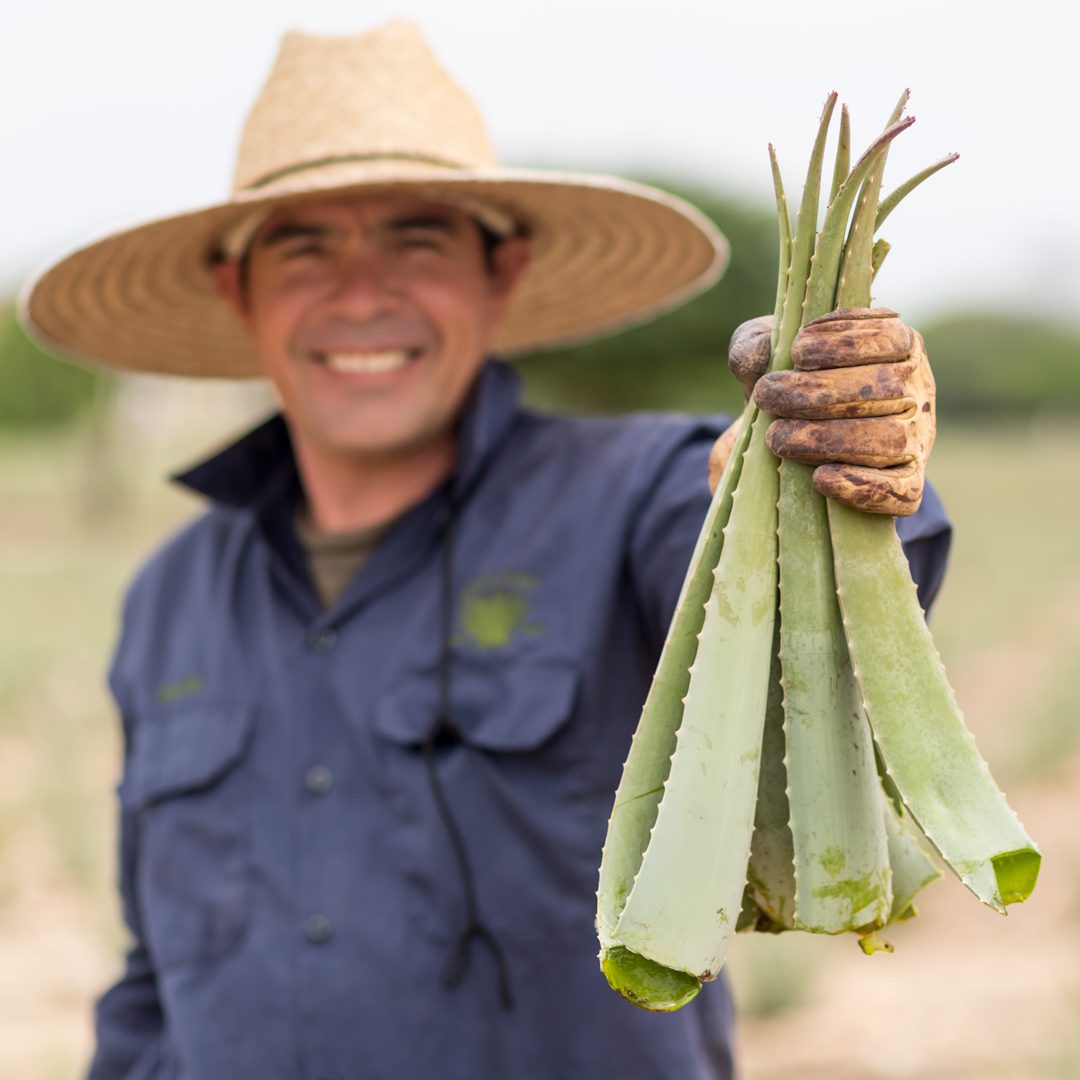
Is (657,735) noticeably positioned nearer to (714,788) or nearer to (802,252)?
(714,788)

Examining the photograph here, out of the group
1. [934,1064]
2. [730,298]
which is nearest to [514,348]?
[934,1064]

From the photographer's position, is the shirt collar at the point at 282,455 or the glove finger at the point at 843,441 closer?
the glove finger at the point at 843,441

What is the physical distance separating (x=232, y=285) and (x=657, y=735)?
6.12ft

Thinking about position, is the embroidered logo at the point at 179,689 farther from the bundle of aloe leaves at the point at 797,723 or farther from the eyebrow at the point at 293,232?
the bundle of aloe leaves at the point at 797,723

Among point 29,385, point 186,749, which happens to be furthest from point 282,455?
point 29,385

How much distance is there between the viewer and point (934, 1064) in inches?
174

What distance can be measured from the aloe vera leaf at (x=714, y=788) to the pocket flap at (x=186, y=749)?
4.48ft

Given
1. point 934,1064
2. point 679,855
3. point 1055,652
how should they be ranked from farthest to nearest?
point 1055,652 → point 934,1064 → point 679,855

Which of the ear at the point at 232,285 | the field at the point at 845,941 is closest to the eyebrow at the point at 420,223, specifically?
the ear at the point at 232,285

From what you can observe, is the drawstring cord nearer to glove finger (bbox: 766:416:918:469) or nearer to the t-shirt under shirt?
the t-shirt under shirt

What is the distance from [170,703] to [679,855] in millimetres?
1622

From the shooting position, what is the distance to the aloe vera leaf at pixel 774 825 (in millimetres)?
1376

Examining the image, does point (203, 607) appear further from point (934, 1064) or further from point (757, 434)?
point (934, 1064)

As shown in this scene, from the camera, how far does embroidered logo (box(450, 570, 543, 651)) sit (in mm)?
2377
